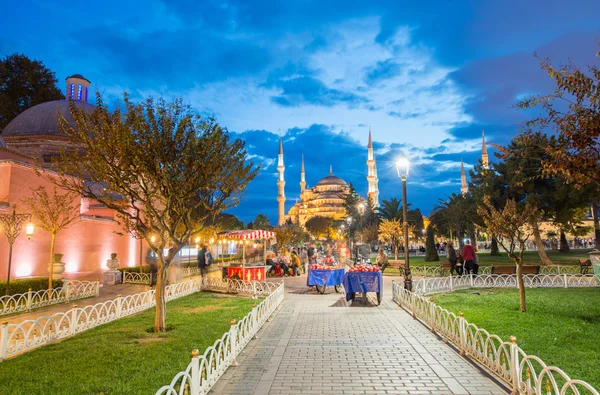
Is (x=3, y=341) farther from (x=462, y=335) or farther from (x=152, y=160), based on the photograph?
(x=462, y=335)

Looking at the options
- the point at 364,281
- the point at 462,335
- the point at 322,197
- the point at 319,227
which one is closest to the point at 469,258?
the point at 364,281

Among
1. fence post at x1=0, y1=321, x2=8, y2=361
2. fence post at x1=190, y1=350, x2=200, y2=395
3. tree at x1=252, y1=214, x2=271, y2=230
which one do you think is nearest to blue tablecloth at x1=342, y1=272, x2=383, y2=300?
fence post at x1=190, y1=350, x2=200, y2=395

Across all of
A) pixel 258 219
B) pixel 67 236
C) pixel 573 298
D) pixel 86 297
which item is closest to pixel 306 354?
pixel 573 298

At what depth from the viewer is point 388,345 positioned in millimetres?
6742

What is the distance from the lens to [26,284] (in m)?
12.4

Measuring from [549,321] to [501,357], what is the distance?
363cm

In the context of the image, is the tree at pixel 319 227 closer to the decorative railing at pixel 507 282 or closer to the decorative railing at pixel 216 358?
the decorative railing at pixel 507 282

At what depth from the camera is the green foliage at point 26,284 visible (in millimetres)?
11877

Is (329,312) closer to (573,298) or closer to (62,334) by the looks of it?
(62,334)

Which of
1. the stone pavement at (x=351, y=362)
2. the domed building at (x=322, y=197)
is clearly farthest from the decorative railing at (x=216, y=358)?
the domed building at (x=322, y=197)

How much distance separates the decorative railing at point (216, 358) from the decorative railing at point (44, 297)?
6705mm

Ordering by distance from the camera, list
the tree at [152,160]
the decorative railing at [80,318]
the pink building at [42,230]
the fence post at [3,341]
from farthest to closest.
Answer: the pink building at [42,230], the tree at [152,160], the decorative railing at [80,318], the fence post at [3,341]

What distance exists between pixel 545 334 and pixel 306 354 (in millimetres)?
4310

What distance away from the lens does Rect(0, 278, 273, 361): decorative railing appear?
6270 millimetres
